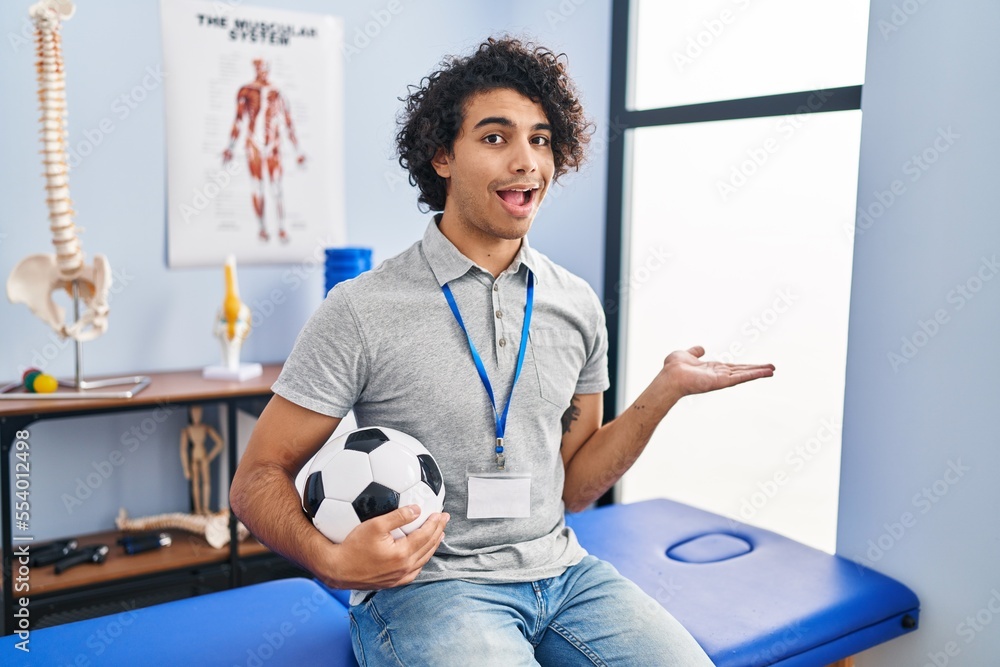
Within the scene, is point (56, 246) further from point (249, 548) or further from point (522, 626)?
point (522, 626)

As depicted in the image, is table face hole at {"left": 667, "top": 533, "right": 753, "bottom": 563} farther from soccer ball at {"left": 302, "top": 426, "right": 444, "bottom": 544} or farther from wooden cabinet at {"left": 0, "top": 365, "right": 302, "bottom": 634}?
wooden cabinet at {"left": 0, "top": 365, "right": 302, "bottom": 634}

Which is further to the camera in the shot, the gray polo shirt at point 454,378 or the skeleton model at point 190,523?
the skeleton model at point 190,523

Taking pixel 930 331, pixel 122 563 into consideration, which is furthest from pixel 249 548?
pixel 930 331

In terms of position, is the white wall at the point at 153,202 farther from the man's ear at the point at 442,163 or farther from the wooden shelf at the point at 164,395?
the man's ear at the point at 442,163

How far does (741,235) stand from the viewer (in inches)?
102

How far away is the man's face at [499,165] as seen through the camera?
56.5 inches

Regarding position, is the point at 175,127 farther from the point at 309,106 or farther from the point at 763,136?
the point at 763,136

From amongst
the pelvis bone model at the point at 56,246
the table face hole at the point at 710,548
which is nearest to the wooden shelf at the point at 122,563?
the pelvis bone model at the point at 56,246

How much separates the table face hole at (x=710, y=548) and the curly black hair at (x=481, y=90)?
980 millimetres

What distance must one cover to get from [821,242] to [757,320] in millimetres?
320

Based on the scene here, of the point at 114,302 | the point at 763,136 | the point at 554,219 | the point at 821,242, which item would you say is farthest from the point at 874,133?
the point at 114,302

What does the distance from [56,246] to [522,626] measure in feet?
5.74

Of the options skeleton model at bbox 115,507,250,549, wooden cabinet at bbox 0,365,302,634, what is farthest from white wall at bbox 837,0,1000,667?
skeleton model at bbox 115,507,250,549

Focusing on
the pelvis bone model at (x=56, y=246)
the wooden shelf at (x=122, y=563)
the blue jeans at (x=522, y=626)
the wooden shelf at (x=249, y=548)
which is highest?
the pelvis bone model at (x=56, y=246)
